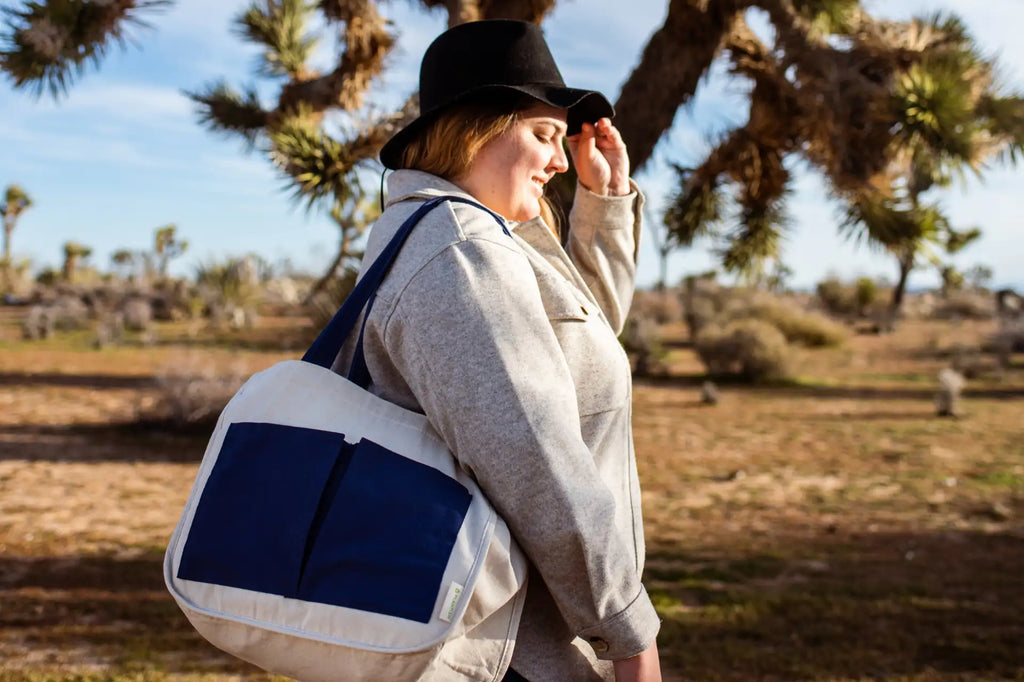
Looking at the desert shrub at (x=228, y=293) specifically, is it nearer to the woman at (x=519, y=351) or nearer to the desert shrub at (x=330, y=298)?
the desert shrub at (x=330, y=298)

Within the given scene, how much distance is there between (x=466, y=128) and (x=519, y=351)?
0.47m

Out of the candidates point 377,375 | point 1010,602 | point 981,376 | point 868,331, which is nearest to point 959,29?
point 1010,602

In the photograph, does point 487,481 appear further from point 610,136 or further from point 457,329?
point 610,136

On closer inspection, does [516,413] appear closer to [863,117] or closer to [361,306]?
[361,306]

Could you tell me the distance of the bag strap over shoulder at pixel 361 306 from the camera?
1.34 m

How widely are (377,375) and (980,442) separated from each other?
388 inches

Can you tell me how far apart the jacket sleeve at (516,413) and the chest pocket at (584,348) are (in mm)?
90

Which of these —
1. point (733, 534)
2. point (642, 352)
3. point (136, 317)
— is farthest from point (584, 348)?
point (136, 317)

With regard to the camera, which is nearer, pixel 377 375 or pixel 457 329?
pixel 457 329

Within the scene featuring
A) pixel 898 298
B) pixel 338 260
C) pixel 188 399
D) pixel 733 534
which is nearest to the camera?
pixel 338 260

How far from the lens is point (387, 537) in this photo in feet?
3.93

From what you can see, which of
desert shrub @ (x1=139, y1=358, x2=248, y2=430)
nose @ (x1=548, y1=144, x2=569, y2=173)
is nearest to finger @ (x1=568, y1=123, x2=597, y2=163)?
nose @ (x1=548, y1=144, x2=569, y2=173)

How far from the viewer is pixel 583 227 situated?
2.00 metres

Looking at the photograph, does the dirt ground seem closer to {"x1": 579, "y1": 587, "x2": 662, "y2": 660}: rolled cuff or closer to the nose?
{"x1": 579, "y1": 587, "x2": 662, "y2": 660}: rolled cuff
